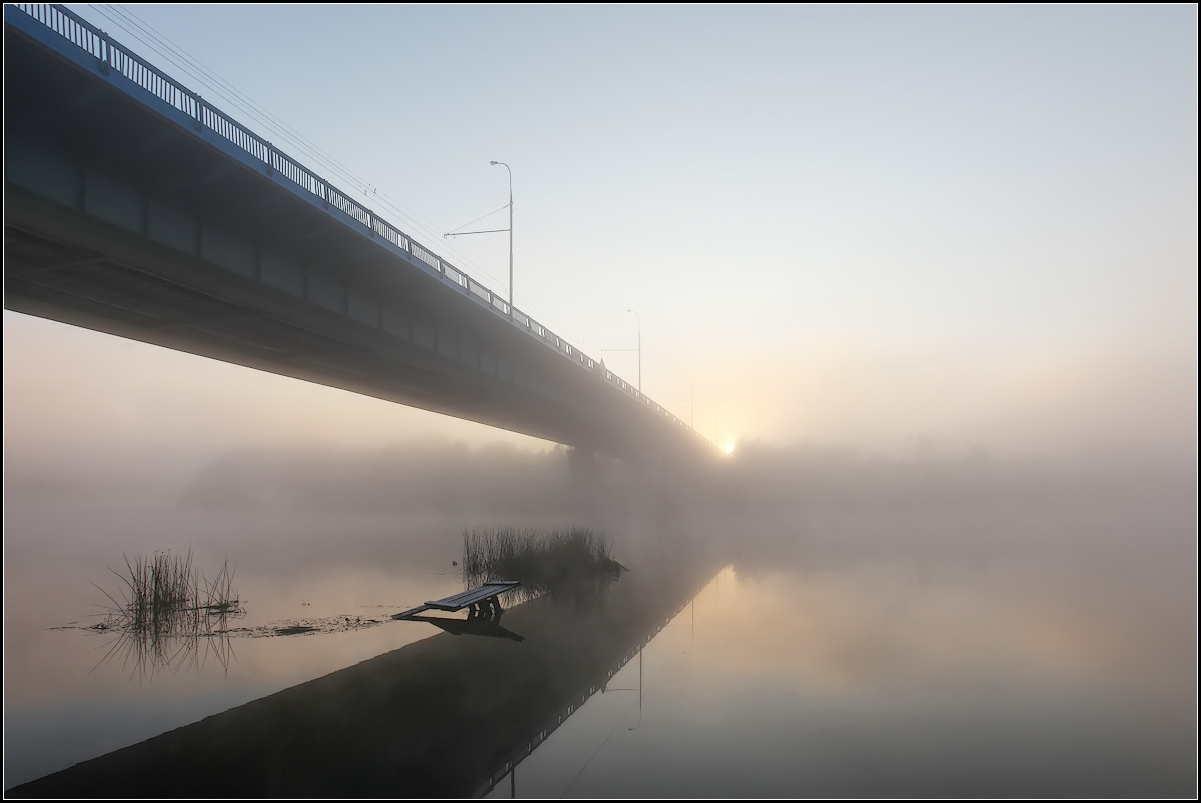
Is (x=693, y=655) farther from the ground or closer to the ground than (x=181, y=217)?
closer to the ground

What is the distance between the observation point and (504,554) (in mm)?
29141

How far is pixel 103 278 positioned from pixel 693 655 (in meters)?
19.7

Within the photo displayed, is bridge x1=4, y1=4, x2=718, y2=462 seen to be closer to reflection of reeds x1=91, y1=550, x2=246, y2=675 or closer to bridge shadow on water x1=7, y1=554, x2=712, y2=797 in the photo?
reflection of reeds x1=91, y1=550, x2=246, y2=675

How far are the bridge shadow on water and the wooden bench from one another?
4.07ft

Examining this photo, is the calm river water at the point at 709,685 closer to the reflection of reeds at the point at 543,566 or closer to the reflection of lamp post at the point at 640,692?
the reflection of lamp post at the point at 640,692

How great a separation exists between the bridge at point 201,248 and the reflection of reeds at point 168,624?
8.38 m

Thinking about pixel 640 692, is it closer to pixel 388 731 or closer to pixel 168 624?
pixel 388 731

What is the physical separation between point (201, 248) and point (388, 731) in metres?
16.2

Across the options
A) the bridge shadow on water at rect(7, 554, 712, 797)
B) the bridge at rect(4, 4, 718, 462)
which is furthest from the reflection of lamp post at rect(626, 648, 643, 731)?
the bridge at rect(4, 4, 718, 462)

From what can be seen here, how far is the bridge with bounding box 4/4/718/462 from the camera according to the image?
56.8 ft

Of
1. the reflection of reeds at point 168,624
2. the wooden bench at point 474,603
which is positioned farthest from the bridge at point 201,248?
the wooden bench at point 474,603

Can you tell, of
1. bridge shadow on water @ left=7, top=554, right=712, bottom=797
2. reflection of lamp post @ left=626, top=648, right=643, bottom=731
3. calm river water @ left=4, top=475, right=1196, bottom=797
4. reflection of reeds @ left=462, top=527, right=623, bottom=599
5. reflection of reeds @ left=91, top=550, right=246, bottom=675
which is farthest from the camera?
reflection of reeds @ left=462, top=527, right=623, bottom=599

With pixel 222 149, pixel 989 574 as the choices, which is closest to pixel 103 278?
pixel 222 149

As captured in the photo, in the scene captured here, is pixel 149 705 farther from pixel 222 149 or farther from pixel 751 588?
pixel 751 588
